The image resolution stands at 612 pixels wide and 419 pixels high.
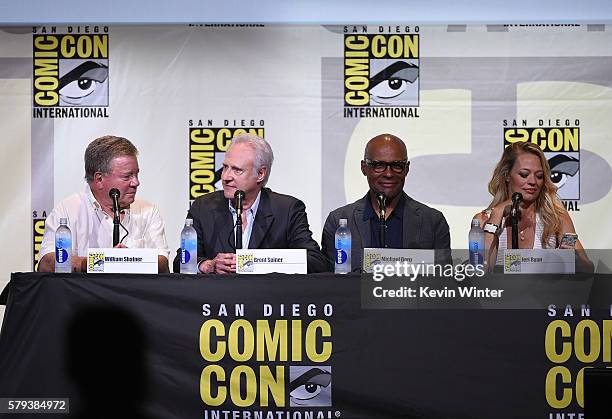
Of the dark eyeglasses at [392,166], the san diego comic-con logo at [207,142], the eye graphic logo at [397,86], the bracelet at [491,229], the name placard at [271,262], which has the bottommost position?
the name placard at [271,262]

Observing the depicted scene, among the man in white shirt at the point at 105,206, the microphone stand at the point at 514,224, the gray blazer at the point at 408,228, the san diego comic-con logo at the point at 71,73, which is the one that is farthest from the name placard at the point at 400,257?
the san diego comic-con logo at the point at 71,73

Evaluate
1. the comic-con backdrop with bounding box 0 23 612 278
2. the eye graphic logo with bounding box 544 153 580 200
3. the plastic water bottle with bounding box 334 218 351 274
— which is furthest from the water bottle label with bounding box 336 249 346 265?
the eye graphic logo with bounding box 544 153 580 200

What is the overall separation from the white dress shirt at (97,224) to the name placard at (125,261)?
1.86 ft

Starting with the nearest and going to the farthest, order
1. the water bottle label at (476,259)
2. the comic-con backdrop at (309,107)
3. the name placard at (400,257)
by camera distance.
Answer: the name placard at (400,257) → the water bottle label at (476,259) → the comic-con backdrop at (309,107)

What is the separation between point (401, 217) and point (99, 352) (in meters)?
1.50

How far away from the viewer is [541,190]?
4254 mm

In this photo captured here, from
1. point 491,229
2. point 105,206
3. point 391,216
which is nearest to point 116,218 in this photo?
point 105,206

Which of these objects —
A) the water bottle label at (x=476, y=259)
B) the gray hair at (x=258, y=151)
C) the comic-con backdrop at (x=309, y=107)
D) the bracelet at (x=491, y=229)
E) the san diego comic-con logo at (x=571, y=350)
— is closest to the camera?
the san diego comic-con logo at (x=571, y=350)

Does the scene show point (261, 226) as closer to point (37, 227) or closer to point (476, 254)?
point (476, 254)

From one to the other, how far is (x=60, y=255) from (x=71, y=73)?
1.88m

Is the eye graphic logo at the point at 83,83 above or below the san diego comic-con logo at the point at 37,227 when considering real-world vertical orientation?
above

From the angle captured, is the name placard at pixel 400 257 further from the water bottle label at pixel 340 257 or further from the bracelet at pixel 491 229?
the bracelet at pixel 491 229

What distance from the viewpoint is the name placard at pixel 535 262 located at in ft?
11.0

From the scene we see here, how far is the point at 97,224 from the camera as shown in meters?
4.11
